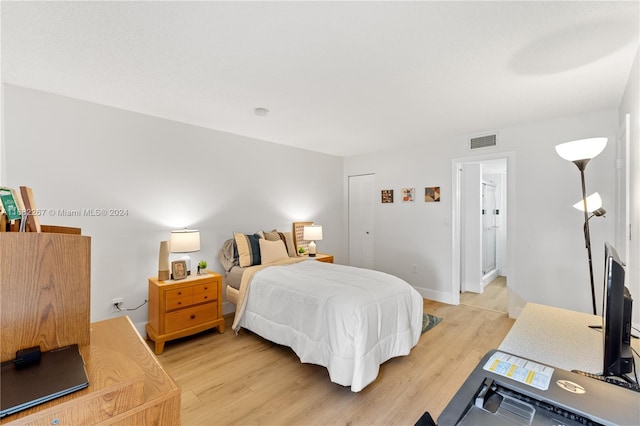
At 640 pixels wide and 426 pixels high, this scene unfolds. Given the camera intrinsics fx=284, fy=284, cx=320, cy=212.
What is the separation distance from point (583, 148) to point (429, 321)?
236cm

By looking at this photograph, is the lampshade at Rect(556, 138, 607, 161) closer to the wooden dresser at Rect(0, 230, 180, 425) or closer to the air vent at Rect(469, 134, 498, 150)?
the air vent at Rect(469, 134, 498, 150)

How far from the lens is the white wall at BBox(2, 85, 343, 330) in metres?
2.47

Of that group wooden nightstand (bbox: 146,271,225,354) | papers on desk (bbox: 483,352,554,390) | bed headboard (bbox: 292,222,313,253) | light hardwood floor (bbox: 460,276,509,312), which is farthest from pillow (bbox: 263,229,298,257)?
papers on desk (bbox: 483,352,554,390)

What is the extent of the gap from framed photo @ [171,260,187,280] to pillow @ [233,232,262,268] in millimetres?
651

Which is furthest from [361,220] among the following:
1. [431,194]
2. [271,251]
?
[271,251]

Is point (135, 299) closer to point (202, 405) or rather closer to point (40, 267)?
point (202, 405)

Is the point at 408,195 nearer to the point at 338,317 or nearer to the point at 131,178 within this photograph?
the point at 338,317

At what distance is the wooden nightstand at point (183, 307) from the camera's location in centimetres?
271

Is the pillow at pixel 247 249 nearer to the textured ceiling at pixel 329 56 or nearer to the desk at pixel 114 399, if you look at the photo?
the textured ceiling at pixel 329 56

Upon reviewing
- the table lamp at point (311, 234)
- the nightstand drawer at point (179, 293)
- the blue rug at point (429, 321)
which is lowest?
the blue rug at point (429, 321)

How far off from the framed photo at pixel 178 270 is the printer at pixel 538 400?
9.28 feet

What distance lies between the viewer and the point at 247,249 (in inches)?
137

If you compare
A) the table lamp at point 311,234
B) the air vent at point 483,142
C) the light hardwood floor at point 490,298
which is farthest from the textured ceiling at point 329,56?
the light hardwood floor at point 490,298

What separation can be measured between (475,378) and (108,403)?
37.7 inches
